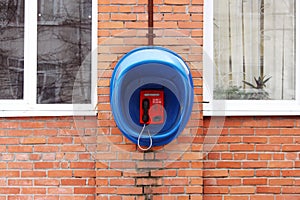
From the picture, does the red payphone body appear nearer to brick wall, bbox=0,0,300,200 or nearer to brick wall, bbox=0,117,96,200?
brick wall, bbox=0,0,300,200

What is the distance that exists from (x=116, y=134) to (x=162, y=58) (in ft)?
3.11

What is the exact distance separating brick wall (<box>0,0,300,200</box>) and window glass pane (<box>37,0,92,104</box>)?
28cm

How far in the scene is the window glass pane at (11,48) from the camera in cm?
439

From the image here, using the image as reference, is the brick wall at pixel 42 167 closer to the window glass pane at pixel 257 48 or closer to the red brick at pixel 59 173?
the red brick at pixel 59 173

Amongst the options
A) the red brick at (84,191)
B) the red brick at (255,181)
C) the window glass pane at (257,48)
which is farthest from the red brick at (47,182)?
the window glass pane at (257,48)

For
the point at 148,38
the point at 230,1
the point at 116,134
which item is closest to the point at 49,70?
the point at 116,134

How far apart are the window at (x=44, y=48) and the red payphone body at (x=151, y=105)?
3.28 feet

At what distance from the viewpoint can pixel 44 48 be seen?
4395 mm

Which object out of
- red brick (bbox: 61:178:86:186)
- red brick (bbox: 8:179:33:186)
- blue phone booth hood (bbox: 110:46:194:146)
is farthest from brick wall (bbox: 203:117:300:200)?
red brick (bbox: 8:179:33:186)

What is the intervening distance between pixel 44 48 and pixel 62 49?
156mm

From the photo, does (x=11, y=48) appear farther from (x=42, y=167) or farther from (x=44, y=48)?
(x=42, y=167)

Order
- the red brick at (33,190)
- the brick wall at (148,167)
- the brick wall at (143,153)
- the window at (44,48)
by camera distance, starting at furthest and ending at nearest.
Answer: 1. the window at (44,48)
2. the red brick at (33,190)
3. the brick wall at (148,167)
4. the brick wall at (143,153)

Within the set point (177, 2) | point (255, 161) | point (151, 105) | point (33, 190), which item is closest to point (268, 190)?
point (255, 161)

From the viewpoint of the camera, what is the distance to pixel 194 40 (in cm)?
406
